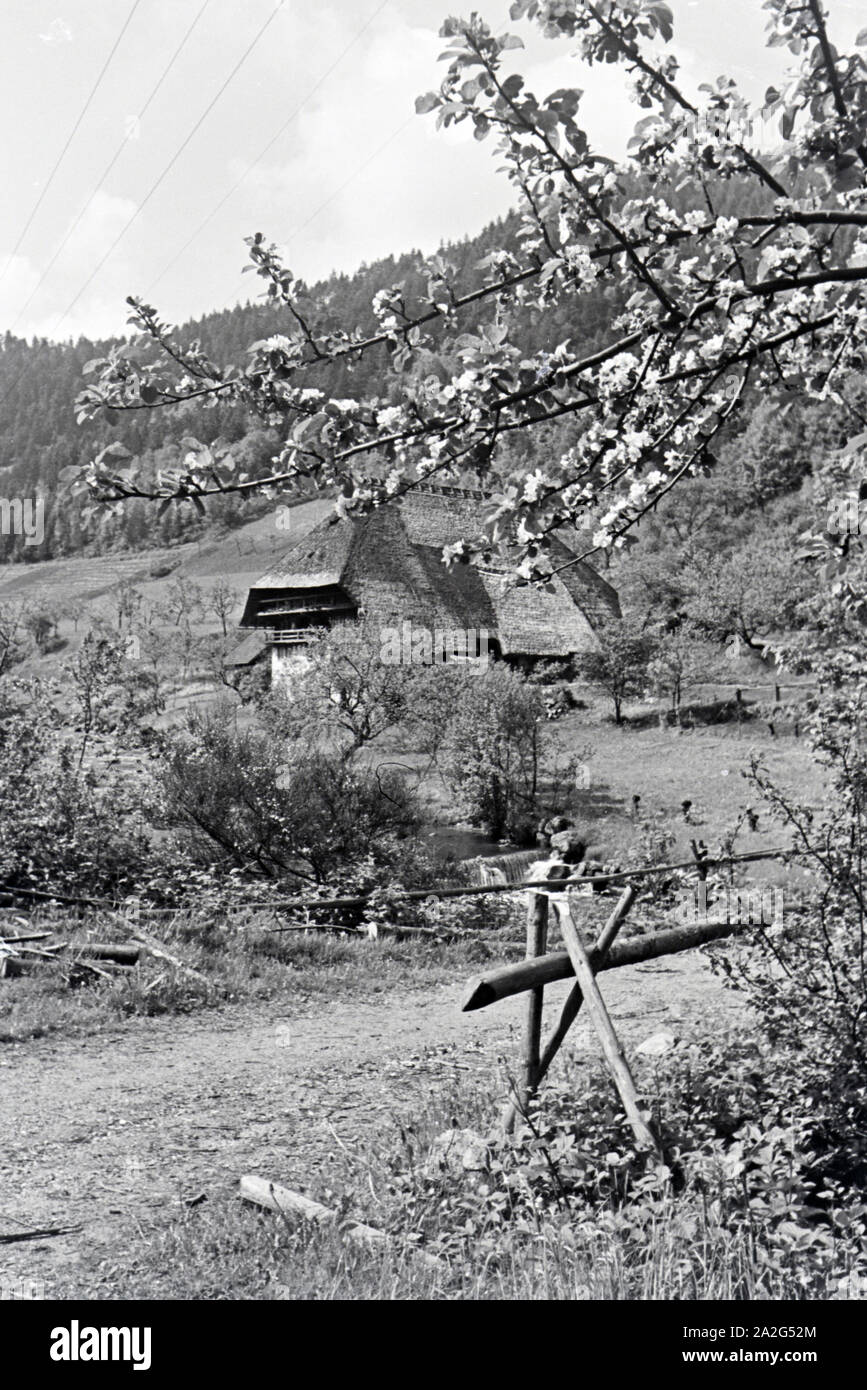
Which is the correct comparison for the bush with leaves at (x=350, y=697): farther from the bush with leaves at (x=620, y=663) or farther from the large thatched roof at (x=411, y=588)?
the bush with leaves at (x=620, y=663)

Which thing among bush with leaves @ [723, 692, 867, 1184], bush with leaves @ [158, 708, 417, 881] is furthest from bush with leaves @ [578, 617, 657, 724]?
bush with leaves @ [723, 692, 867, 1184]

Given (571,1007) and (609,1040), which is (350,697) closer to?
(571,1007)

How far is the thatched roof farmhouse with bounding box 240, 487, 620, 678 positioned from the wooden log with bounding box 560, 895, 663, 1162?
2947 centimetres

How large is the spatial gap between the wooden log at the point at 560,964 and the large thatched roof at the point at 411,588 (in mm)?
29412

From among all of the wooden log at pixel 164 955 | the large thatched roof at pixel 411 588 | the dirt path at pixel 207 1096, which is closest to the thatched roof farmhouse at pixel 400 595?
the large thatched roof at pixel 411 588

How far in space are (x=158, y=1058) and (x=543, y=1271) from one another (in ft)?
15.3

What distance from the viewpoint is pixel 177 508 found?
419 cm

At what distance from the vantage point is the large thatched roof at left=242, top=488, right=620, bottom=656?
38281 mm

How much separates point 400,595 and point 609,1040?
111 feet

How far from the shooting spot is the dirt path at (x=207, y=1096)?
17.2 feet

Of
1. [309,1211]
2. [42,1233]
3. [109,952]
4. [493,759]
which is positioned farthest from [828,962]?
[493,759]
